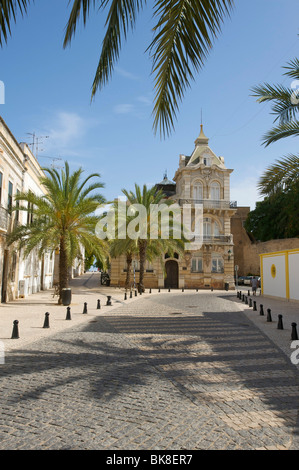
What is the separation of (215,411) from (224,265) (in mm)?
35941

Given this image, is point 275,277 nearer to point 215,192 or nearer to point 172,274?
point 172,274

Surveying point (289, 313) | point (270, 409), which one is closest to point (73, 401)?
point (270, 409)

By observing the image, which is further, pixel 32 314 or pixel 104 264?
pixel 104 264

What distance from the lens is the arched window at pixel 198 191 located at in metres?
41.0

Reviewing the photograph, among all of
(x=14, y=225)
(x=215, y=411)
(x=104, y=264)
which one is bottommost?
(x=215, y=411)

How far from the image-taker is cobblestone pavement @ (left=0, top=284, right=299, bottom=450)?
13.2 feet

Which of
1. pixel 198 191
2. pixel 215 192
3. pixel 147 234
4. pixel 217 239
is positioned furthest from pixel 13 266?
pixel 215 192

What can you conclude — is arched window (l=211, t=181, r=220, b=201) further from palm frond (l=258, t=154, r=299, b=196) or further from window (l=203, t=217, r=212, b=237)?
palm frond (l=258, t=154, r=299, b=196)

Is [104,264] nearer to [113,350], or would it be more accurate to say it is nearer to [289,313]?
[289,313]

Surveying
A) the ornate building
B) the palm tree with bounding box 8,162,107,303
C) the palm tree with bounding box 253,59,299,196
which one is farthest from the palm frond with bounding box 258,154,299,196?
the ornate building

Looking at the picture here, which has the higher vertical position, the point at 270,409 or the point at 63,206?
the point at 63,206

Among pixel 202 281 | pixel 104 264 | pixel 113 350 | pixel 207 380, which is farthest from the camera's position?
pixel 202 281

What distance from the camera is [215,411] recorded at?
4.84m
